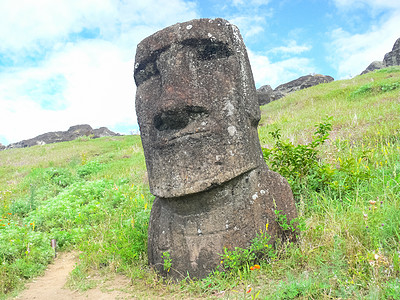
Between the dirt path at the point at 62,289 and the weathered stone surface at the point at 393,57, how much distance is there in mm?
30240

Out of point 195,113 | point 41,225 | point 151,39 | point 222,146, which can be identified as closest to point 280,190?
point 222,146

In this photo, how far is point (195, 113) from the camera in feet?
11.0

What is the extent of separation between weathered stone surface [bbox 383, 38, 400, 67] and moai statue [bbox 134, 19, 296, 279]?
95.5 ft

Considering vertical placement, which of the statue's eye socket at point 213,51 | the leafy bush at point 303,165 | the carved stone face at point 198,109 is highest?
the statue's eye socket at point 213,51

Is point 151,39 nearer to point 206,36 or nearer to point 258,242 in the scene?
point 206,36

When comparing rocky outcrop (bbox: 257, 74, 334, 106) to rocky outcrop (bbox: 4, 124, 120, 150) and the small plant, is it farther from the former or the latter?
the small plant

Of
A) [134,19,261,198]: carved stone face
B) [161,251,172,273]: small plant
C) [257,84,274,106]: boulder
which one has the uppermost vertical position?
[257,84,274,106]: boulder

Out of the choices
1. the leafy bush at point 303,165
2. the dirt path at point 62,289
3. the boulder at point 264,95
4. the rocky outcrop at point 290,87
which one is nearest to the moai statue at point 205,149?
the dirt path at point 62,289

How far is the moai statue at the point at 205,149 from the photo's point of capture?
329 centimetres

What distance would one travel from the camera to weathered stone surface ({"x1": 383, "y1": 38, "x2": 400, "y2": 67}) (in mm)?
27283

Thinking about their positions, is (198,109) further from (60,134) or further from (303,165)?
(60,134)

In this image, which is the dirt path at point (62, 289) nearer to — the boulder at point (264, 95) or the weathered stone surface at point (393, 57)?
the boulder at point (264, 95)

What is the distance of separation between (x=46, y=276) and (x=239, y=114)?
336cm

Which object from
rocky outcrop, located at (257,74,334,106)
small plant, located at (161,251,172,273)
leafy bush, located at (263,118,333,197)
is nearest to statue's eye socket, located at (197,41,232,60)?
leafy bush, located at (263,118,333,197)
